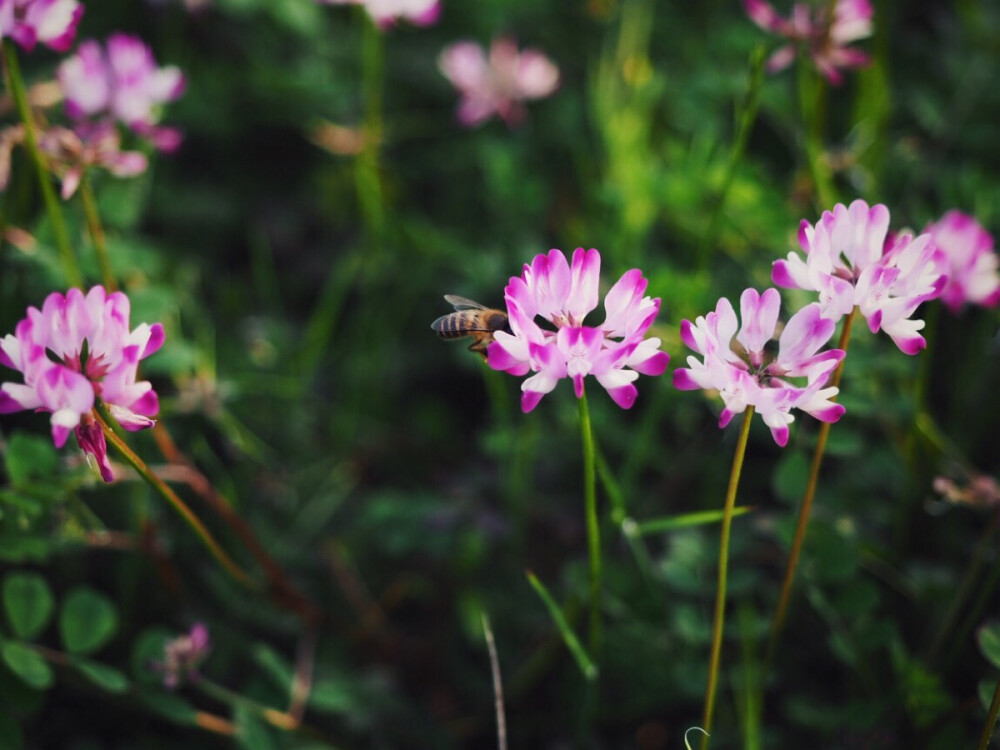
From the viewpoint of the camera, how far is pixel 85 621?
1.24 m

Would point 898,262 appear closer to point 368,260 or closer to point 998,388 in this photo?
point 998,388

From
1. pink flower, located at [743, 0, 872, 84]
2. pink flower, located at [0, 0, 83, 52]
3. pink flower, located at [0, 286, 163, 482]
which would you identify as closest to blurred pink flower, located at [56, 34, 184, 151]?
pink flower, located at [0, 0, 83, 52]

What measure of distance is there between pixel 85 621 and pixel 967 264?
51.3 inches

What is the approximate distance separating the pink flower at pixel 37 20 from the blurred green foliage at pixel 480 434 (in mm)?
373

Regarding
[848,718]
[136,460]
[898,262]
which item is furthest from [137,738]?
[898,262]

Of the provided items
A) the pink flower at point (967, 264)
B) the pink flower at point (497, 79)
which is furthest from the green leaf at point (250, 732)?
the pink flower at point (497, 79)

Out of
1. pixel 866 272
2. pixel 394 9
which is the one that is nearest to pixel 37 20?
pixel 394 9

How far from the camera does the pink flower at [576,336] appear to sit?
857 mm

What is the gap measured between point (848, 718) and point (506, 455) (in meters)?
0.78

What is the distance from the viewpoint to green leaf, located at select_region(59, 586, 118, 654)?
122 cm

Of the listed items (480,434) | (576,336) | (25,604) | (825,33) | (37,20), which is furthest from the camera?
(480,434)

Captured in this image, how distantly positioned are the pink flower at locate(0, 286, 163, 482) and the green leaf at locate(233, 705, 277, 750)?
0.53 meters

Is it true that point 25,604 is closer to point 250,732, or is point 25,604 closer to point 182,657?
point 182,657

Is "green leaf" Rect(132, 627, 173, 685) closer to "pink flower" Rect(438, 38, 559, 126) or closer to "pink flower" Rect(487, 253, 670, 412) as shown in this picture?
"pink flower" Rect(487, 253, 670, 412)
